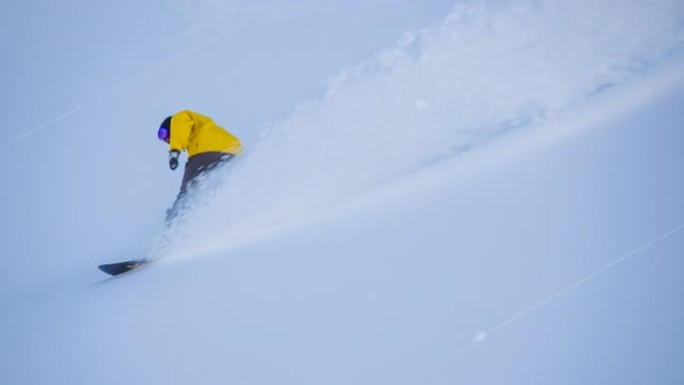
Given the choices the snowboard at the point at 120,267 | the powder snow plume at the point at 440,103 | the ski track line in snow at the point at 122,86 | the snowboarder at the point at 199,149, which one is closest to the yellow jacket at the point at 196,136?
the snowboarder at the point at 199,149

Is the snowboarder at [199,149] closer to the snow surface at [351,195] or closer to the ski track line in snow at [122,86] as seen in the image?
the snow surface at [351,195]

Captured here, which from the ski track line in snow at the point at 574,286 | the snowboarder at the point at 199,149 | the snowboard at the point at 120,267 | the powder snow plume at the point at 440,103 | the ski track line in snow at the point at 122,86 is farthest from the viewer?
the ski track line in snow at the point at 122,86

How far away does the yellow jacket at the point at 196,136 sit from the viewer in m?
2.39

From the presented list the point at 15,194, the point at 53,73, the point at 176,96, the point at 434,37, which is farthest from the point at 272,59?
the point at 15,194

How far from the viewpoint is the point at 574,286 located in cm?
138

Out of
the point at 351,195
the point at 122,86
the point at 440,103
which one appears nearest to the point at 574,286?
the point at 351,195

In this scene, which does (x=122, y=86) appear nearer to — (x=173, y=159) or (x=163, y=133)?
(x=163, y=133)

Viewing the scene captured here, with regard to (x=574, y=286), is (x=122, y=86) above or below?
above

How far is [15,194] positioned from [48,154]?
345 millimetres

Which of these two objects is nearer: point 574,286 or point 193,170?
point 574,286

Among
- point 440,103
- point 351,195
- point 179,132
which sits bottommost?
point 351,195

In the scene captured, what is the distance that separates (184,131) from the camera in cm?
240

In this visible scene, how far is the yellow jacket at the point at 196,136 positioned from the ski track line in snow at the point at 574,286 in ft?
4.90

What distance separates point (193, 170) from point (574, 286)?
162cm
